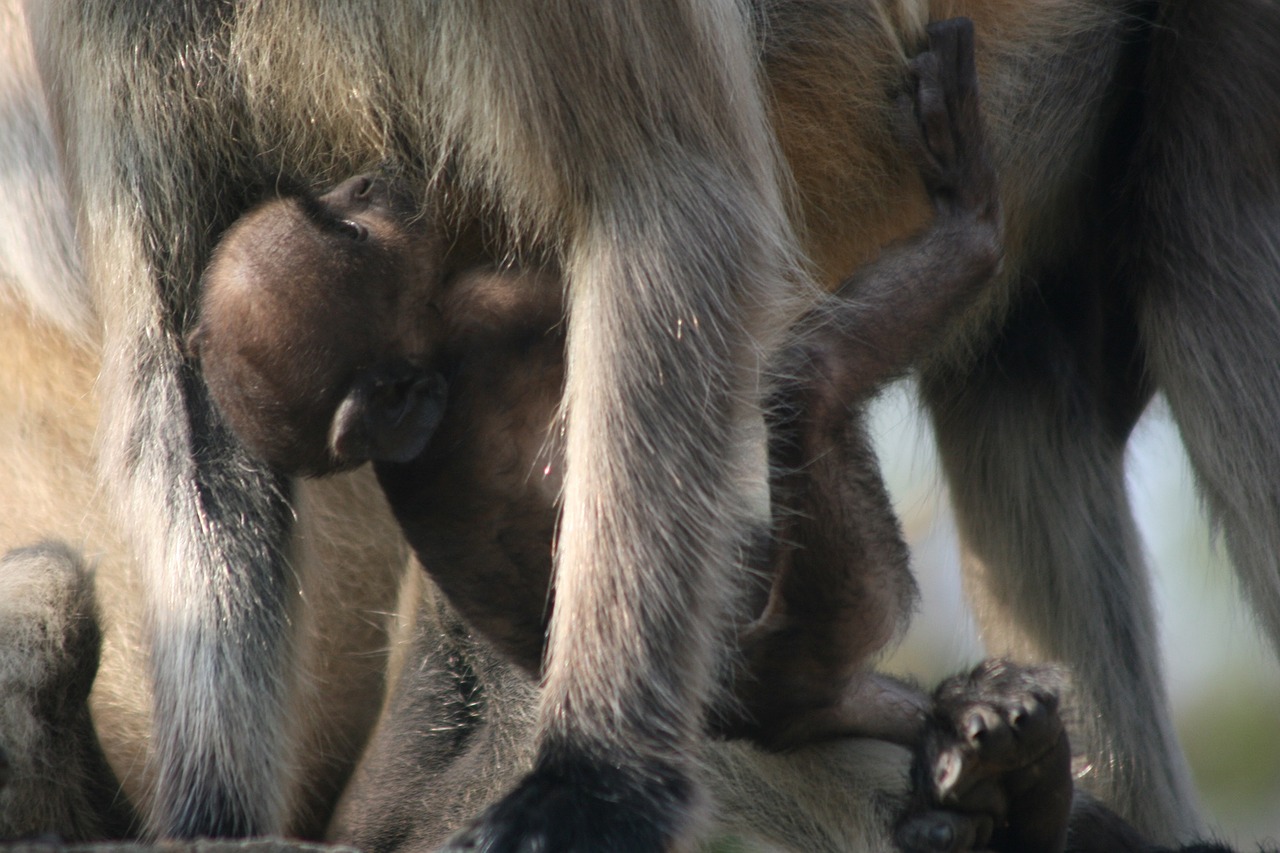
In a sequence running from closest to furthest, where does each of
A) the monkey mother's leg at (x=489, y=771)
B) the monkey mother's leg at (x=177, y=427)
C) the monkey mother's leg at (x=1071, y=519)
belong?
the monkey mother's leg at (x=177, y=427) → the monkey mother's leg at (x=489, y=771) → the monkey mother's leg at (x=1071, y=519)

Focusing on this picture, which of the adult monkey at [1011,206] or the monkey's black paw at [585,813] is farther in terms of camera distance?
the adult monkey at [1011,206]

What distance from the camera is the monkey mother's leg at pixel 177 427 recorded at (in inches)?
128

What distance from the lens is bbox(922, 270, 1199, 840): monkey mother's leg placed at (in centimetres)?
442

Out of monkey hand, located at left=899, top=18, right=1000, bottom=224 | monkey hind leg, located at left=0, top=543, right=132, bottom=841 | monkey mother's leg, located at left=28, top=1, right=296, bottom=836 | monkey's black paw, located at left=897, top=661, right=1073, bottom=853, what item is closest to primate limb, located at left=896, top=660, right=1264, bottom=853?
monkey's black paw, located at left=897, top=661, right=1073, bottom=853

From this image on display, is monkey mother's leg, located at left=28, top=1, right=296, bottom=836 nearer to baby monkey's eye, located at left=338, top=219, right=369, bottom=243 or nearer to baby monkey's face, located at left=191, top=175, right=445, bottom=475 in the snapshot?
baby monkey's face, located at left=191, top=175, right=445, bottom=475

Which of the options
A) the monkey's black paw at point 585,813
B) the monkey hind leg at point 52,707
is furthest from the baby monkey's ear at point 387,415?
the monkey hind leg at point 52,707

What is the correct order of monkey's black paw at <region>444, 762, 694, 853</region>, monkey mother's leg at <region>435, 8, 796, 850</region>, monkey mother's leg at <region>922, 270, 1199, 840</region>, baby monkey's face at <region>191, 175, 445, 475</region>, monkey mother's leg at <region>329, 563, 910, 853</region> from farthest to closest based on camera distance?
monkey mother's leg at <region>922, 270, 1199, 840</region>
monkey mother's leg at <region>329, 563, 910, 853</region>
baby monkey's face at <region>191, 175, 445, 475</region>
monkey mother's leg at <region>435, 8, 796, 850</region>
monkey's black paw at <region>444, 762, 694, 853</region>

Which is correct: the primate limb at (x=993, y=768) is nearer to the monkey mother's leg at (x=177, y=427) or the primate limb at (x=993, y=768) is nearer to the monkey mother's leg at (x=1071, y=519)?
the monkey mother's leg at (x=1071, y=519)

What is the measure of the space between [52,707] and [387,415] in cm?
119

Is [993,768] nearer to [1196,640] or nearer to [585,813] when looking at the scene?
[585,813]

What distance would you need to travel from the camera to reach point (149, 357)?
340cm

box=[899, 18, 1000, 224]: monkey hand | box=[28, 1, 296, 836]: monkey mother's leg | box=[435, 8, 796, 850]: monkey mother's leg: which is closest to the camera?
box=[435, 8, 796, 850]: monkey mother's leg

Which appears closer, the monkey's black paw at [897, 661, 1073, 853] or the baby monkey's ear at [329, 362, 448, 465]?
the baby monkey's ear at [329, 362, 448, 465]

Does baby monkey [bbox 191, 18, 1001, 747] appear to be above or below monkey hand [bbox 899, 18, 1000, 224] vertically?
below
